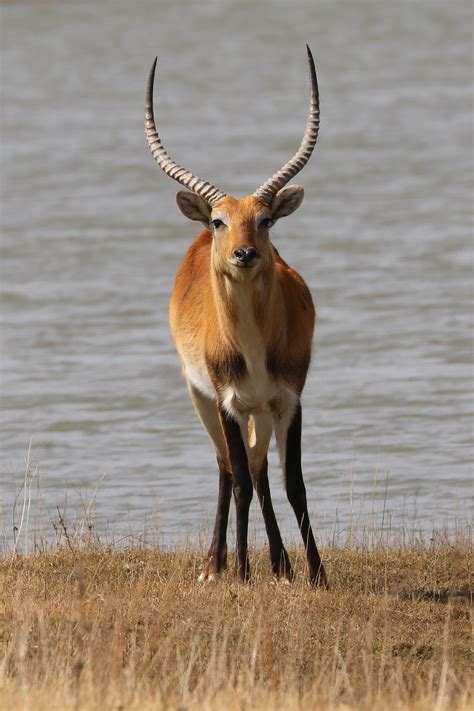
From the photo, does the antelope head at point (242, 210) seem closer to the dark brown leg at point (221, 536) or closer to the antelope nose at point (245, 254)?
the antelope nose at point (245, 254)

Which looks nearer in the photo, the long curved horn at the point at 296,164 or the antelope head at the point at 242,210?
the antelope head at the point at 242,210

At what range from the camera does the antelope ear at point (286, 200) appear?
9370 mm

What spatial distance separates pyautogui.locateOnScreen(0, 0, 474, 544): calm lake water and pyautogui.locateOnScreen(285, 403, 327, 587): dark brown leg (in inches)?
66.1

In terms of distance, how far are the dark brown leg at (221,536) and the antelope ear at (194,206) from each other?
170 centimetres

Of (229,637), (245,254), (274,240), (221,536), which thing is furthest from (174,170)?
(274,240)

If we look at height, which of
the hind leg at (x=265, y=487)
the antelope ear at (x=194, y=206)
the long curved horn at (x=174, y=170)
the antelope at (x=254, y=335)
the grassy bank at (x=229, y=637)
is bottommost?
the grassy bank at (x=229, y=637)

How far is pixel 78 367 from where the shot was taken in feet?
61.4

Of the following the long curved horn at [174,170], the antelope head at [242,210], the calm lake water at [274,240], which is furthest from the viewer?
the calm lake water at [274,240]

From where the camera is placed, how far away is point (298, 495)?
31.9 ft

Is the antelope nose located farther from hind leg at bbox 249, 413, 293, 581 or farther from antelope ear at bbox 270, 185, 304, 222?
hind leg at bbox 249, 413, 293, 581

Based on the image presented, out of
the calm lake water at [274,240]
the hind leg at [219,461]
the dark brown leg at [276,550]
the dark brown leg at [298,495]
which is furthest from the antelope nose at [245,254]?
the calm lake water at [274,240]

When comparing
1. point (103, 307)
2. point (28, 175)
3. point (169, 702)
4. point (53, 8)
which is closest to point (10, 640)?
point (169, 702)

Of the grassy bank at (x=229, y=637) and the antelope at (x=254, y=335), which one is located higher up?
the antelope at (x=254, y=335)

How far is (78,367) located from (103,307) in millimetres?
3234
